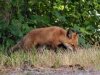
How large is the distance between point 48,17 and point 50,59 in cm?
435

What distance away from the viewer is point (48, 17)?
1451cm

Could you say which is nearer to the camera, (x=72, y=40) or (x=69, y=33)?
(x=69, y=33)

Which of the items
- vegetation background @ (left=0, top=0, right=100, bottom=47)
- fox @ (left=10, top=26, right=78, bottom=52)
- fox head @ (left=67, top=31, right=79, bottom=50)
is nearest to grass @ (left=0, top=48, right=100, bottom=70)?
fox @ (left=10, top=26, right=78, bottom=52)

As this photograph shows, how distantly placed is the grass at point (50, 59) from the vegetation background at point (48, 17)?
2374 mm

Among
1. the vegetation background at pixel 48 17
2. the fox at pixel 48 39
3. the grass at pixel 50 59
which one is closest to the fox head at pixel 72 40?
the fox at pixel 48 39

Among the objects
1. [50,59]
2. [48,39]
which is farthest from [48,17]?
[50,59]

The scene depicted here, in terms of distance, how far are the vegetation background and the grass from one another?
2.37 m

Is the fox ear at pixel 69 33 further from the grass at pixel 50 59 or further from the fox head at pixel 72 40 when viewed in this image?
the grass at pixel 50 59

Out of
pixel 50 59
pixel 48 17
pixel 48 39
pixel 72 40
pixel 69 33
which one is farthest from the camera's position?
pixel 48 17

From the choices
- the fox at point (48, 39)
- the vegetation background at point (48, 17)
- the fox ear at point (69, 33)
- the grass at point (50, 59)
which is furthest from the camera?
the vegetation background at point (48, 17)

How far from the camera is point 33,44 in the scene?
39.0 ft

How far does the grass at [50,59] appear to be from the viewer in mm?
10000

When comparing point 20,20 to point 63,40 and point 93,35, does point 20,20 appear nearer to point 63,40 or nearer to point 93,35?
point 63,40

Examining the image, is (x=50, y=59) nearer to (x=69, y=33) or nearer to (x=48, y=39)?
(x=48, y=39)
